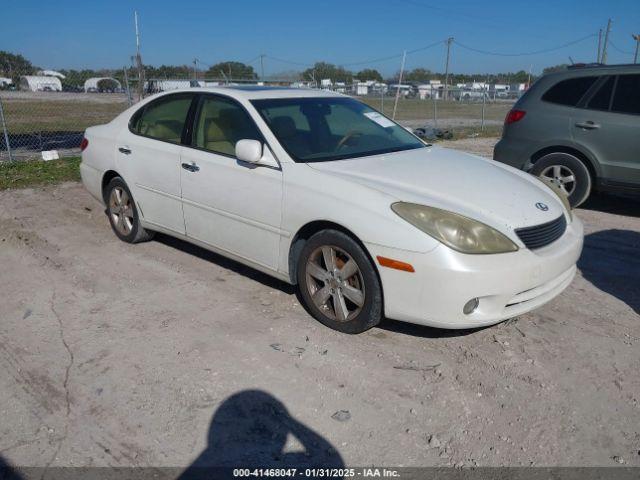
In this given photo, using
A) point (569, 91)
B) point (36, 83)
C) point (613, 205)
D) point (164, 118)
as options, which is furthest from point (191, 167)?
point (36, 83)

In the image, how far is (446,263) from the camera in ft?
10.2

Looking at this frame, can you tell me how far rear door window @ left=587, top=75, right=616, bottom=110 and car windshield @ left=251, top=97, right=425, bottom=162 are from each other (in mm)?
2988

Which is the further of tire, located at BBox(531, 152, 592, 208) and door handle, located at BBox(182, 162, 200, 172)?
tire, located at BBox(531, 152, 592, 208)

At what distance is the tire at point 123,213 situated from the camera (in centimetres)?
538

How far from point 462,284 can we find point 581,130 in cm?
439

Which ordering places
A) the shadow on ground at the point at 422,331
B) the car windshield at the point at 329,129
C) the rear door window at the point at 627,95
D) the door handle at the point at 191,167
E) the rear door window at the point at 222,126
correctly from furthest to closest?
the rear door window at the point at 627,95
the door handle at the point at 191,167
the rear door window at the point at 222,126
the car windshield at the point at 329,129
the shadow on ground at the point at 422,331

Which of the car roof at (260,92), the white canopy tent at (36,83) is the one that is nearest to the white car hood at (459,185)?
the car roof at (260,92)

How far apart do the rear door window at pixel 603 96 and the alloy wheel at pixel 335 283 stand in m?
4.59

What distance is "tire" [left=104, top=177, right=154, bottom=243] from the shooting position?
5375 millimetres

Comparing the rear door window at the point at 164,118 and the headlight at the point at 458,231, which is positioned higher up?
the rear door window at the point at 164,118

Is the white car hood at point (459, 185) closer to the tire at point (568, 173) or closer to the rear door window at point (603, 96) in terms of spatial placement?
the tire at point (568, 173)

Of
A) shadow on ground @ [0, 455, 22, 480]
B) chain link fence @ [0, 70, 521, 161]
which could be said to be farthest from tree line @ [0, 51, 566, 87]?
shadow on ground @ [0, 455, 22, 480]

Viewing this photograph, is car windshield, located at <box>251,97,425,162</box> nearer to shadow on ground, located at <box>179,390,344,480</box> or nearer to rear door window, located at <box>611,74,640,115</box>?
shadow on ground, located at <box>179,390,344,480</box>

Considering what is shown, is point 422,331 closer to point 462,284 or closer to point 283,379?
point 462,284
